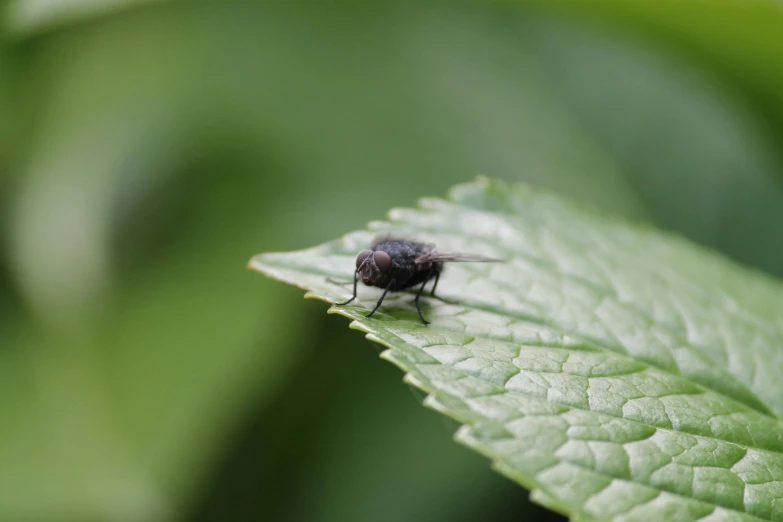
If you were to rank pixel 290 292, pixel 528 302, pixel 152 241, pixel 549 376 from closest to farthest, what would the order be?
pixel 549 376 < pixel 528 302 < pixel 290 292 < pixel 152 241

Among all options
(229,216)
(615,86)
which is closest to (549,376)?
(229,216)

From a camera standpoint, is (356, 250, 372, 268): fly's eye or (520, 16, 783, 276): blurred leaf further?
(520, 16, 783, 276): blurred leaf

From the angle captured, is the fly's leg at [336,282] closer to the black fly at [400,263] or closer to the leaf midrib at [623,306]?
the black fly at [400,263]

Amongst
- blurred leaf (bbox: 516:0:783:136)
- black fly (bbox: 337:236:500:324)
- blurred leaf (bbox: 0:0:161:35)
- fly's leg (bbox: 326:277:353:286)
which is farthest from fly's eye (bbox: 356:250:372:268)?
blurred leaf (bbox: 0:0:161:35)

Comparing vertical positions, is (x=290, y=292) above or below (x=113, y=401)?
above

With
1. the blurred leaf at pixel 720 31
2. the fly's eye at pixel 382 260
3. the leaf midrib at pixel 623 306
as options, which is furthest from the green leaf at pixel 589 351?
the blurred leaf at pixel 720 31

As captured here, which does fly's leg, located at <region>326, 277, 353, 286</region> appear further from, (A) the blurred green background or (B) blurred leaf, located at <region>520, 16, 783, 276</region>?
(B) blurred leaf, located at <region>520, 16, 783, 276</region>

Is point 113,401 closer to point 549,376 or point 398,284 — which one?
point 398,284
